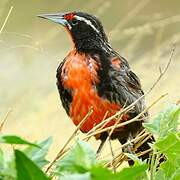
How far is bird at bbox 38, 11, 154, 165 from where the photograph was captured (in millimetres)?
3480

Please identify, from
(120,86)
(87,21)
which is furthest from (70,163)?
(87,21)

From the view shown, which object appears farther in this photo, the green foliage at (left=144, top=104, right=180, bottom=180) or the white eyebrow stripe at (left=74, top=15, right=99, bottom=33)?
the white eyebrow stripe at (left=74, top=15, right=99, bottom=33)

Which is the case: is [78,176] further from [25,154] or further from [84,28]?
[84,28]

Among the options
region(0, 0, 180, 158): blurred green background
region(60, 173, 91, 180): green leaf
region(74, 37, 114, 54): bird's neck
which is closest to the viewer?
region(60, 173, 91, 180): green leaf

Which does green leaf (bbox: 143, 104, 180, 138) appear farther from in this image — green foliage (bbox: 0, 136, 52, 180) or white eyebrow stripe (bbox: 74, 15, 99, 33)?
white eyebrow stripe (bbox: 74, 15, 99, 33)

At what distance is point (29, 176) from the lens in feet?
3.13

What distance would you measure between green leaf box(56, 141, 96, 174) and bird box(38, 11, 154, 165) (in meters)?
2.29

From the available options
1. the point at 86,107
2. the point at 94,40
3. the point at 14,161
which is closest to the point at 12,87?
the point at 94,40

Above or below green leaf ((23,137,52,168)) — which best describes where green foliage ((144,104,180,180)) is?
below

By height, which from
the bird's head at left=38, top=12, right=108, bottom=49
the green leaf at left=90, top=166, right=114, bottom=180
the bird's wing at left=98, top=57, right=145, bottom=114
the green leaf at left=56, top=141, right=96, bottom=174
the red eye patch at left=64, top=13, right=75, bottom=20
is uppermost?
the red eye patch at left=64, top=13, right=75, bottom=20

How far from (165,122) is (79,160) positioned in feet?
1.04

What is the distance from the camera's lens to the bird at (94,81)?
11.4 ft

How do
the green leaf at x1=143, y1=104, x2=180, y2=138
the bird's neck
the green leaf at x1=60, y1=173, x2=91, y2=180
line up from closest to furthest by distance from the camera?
the green leaf at x1=60, y1=173, x2=91, y2=180 → the green leaf at x1=143, y1=104, x2=180, y2=138 → the bird's neck

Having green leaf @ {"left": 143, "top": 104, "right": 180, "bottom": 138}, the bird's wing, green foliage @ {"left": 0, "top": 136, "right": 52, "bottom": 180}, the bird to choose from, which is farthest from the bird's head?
green foliage @ {"left": 0, "top": 136, "right": 52, "bottom": 180}
